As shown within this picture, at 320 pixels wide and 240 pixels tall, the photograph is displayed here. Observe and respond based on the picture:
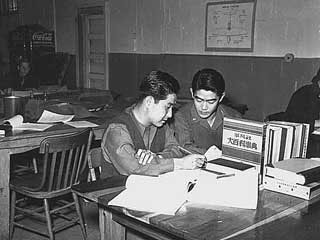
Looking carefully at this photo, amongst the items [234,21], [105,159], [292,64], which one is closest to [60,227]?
[105,159]

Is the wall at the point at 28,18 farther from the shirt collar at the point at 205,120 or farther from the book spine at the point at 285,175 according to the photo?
the book spine at the point at 285,175

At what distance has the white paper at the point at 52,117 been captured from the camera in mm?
3113

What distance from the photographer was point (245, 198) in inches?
59.4

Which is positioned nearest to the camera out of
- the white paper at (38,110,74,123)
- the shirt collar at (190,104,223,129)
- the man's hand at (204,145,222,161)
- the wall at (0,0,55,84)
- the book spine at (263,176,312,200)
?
the book spine at (263,176,312,200)

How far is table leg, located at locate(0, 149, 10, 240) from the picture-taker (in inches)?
101

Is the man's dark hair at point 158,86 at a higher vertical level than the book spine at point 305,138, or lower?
higher

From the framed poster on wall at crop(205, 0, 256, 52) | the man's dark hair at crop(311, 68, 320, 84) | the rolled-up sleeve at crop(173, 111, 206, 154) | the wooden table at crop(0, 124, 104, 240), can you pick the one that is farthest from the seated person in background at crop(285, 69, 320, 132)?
the wooden table at crop(0, 124, 104, 240)

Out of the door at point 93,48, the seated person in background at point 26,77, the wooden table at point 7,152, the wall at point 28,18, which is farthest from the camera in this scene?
the wall at point 28,18

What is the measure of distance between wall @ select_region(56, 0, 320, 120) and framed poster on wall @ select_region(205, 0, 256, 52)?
0.08 m

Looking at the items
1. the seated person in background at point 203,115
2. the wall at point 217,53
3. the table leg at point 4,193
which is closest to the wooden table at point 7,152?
the table leg at point 4,193

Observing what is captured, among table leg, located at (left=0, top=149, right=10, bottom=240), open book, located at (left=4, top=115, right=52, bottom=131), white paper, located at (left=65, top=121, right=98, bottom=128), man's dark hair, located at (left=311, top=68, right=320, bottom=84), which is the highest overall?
man's dark hair, located at (left=311, top=68, right=320, bottom=84)

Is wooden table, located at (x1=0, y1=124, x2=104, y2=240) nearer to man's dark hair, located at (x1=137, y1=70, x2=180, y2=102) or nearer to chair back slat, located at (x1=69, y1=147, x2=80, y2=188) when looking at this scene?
chair back slat, located at (x1=69, y1=147, x2=80, y2=188)

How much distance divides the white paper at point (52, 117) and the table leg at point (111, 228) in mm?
1519

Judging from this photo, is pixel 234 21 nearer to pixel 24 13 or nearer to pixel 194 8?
pixel 194 8
